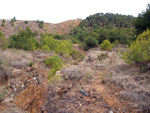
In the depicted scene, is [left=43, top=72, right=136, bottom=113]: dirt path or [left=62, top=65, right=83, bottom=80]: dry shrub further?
[left=62, top=65, right=83, bottom=80]: dry shrub

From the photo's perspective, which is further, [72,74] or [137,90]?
[72,74]

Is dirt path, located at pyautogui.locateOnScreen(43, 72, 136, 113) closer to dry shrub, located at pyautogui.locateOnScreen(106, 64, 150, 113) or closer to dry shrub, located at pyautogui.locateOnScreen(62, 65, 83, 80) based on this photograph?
dry shrub, located at pyautogui.locateOnScreen(106, 64, 150, 113)

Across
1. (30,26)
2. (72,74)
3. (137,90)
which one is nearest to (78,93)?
(72,74)

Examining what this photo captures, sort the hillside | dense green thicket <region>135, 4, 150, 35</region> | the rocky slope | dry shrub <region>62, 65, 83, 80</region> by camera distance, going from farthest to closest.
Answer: the hillside
dense green thicket <region>135, 4, 150, 35</region>
dry shrub <region>62, 65, 83, 80</region>
the rocky slope

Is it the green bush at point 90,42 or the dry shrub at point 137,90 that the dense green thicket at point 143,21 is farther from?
the green bush at point 90,42

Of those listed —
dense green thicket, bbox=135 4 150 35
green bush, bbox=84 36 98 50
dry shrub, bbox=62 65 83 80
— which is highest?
dense green thicket, bbox=135 4 150 35

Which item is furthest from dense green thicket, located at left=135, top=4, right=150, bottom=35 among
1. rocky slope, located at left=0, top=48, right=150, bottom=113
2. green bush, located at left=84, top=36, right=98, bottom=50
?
green bush, located at left=84, top=36, right=98, bottom=50

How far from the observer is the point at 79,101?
325 cm

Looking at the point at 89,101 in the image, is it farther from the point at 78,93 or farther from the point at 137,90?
the point at 137,90

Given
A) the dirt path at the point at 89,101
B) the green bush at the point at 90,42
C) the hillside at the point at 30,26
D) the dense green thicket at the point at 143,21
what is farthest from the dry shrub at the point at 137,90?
the hillside at the point at 30,26

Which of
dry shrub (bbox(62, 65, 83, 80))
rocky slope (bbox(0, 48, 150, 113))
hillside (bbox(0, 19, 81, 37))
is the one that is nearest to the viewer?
rocky slope (bbox(0, 48, 150, 113))

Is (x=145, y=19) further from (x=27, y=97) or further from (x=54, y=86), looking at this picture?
(x=27, y=97)

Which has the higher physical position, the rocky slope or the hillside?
the hillside

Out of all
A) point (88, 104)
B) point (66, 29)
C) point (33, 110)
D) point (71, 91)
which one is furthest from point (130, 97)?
point (66, 29)
